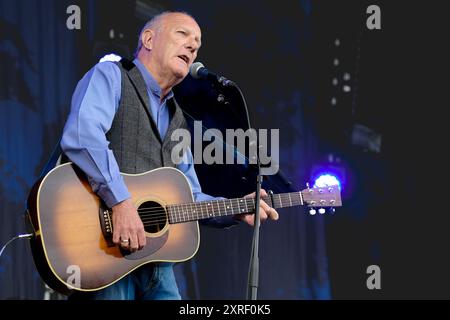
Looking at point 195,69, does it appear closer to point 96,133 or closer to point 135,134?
point 135,134

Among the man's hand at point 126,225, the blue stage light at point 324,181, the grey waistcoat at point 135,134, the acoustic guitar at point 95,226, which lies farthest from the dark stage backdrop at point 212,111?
the man's hand at point 126,225

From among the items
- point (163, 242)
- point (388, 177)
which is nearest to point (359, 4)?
point (388, 177)

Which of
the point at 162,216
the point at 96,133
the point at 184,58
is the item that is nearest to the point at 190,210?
the point at 162,216

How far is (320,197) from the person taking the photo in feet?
12.1

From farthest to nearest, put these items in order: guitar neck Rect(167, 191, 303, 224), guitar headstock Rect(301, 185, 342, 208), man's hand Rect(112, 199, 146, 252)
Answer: guitar headstock Rect(301, 185, 342, 208) → guitar neck Rect(167, 191, 303, 224) → man's hand Rect(112, 199, 146, 252)

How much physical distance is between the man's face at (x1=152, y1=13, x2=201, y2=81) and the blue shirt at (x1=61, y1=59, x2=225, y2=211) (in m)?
0.32

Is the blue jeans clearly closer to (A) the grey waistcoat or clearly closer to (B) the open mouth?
(A) the grey waistcoat

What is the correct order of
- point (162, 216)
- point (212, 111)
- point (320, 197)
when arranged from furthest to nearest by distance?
point (212, 111)
point (320, 197)
point (162, 216)

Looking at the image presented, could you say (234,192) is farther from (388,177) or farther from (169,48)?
(388,177)

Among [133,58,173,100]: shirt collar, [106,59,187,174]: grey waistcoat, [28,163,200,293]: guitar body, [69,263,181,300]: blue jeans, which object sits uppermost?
[133,58,173,100]: shirt collar

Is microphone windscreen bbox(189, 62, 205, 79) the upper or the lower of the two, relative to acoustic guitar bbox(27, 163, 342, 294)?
upper

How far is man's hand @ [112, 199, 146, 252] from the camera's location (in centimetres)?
293

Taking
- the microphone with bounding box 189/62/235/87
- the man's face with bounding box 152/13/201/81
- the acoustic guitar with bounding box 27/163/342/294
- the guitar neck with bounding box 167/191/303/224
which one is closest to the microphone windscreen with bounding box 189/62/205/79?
the microphone with bounding box 189/62/235/87

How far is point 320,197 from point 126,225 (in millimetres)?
1199
